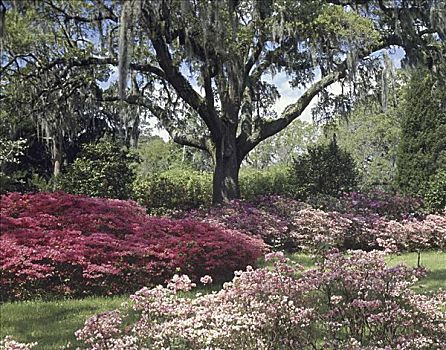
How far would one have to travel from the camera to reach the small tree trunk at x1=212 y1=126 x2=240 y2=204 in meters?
13.0

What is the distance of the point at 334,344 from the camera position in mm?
2848

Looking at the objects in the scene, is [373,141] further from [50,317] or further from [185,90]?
[50,317]

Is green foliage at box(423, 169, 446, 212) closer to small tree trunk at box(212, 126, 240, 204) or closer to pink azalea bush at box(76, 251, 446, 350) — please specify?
small tree trunk at box(212, 126, 240, 204)

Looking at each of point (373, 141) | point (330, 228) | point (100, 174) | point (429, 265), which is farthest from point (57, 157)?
point (373, 141)

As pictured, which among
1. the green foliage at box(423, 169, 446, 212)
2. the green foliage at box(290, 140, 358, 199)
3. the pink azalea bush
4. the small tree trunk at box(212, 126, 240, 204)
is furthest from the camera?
the green foliage at box(290, 140, 358, 199)

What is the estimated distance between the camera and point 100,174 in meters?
13.5

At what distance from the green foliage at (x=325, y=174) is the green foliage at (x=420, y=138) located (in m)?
2.35

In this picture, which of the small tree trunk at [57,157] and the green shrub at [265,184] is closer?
the small tree trunk at [57,157]

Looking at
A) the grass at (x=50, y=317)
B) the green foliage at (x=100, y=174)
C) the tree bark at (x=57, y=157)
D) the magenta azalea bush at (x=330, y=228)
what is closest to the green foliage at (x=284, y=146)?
the tree bark at (x=57, y=157)

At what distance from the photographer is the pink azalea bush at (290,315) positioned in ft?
9.45

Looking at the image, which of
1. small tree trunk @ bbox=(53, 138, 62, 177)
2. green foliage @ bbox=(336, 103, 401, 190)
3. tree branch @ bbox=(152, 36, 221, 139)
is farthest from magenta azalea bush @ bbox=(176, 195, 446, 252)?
green foliage @ bbox=(336, 103, 401, 190)

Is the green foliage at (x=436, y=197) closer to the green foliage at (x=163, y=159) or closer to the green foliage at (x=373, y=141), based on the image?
the green foliage at (x=373, y=141)

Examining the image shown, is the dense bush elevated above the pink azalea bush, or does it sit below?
above

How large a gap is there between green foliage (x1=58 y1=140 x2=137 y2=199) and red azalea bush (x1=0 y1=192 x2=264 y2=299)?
6104 mm
